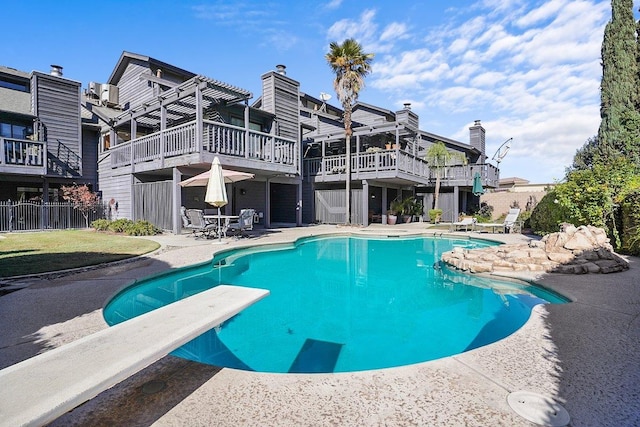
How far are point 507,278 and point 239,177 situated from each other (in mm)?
8476

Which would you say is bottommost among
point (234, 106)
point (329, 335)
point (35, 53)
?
point (329, 335)

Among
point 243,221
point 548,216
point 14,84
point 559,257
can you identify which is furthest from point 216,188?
point 14,84

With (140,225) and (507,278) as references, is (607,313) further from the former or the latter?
(140,225)

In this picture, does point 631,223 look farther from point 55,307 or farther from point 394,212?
point 55,307

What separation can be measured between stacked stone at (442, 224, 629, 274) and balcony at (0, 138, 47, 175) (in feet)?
57.1

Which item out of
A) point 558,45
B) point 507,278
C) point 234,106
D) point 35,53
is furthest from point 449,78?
point 35,53

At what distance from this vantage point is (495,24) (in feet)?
40.2

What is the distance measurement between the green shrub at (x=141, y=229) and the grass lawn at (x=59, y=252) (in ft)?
5.05

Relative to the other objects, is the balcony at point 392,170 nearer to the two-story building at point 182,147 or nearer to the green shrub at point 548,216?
the two-story building at point 182,147

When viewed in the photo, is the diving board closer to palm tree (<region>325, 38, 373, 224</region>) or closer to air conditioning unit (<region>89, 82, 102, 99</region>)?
palm tree (<region>325, 38, 373, 224</region>)

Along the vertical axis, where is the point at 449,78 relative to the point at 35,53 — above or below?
below

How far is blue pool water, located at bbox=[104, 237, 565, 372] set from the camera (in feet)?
Result: 12.5

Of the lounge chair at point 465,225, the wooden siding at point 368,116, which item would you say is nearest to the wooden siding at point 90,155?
the wooden siding at point 368,116

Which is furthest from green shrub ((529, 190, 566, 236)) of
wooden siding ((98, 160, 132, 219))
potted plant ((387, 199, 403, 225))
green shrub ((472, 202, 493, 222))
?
wooden siding ((98, 160, 132, 219))
